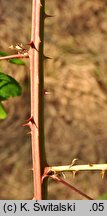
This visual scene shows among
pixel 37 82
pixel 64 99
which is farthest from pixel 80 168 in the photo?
pixel 64 99

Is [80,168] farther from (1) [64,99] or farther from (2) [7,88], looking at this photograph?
(1) [64,99]

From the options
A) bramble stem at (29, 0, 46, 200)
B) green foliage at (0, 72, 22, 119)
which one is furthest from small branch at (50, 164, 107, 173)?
green foliage at (0, 72, 22, 119)

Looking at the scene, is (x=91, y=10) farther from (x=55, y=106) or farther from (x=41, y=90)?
(x=41, y=90)

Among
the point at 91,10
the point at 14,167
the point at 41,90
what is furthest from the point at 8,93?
the point at 91,10

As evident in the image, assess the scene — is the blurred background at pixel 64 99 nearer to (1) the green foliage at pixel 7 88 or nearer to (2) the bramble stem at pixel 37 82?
(1) the green foliage at pixel 7 88

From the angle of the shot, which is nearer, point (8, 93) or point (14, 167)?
point (8, 93)

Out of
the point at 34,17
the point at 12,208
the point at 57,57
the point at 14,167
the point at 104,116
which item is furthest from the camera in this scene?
the point at 57,57

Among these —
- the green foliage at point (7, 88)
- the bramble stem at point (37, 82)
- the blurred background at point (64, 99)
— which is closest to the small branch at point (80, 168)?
the bramble stem at point (37, 82)
